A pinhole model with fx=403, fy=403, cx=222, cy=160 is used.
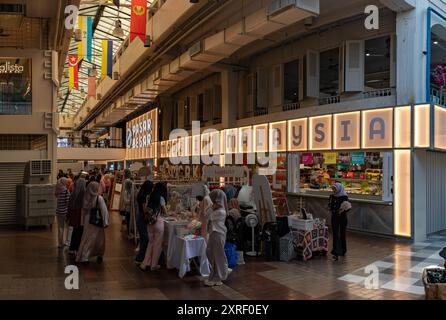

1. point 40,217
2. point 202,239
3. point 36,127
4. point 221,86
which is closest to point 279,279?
point 202,239

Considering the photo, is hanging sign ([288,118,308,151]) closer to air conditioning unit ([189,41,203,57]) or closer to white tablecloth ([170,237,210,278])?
air conditioning unit ([189,41,203,57])

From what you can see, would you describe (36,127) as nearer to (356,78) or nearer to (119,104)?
(356,78)

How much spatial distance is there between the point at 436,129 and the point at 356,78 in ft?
9.12

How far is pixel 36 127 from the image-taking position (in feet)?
39.9

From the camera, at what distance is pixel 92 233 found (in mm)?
7449

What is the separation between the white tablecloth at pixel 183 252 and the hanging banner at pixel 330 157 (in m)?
6.26

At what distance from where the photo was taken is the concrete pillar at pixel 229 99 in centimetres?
1609

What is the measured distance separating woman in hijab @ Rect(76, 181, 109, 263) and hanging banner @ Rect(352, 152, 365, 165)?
6.99 m

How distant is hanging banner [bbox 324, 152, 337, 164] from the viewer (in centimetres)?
1171

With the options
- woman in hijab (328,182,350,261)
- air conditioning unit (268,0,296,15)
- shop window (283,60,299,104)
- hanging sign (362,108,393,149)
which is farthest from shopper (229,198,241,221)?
shop window (283,60,299,104)

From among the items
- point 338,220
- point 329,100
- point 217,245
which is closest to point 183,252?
point 217,245

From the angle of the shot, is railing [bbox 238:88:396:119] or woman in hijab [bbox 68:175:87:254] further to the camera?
railing [bbox 238:88:396:119]

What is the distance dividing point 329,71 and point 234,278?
12.4 m

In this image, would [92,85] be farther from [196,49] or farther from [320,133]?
[320,133]
